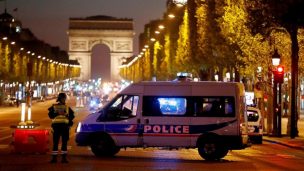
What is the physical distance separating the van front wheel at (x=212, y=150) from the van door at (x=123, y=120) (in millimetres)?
2011

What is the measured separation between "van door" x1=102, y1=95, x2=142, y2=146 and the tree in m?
14.8

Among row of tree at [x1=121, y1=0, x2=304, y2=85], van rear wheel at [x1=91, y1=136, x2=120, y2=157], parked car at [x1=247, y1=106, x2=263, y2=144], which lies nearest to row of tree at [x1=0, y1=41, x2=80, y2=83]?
row of tree at [x1=121, y1=0, x2=304, y2=85]

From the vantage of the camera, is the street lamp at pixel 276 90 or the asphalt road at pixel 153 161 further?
the street lamp at pixel 276 90

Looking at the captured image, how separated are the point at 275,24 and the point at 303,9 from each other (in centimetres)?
182

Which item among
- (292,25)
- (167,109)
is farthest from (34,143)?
(292,25)

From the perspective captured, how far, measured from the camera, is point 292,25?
40.1 metres

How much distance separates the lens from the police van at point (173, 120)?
1055 inches

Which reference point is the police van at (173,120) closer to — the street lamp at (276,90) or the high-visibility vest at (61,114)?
the high-visibility vest at (61,114)

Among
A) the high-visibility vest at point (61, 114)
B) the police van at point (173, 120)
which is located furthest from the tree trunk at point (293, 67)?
the high-visibility vest at point (61, 114)

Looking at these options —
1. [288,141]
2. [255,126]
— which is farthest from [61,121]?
[288,141]

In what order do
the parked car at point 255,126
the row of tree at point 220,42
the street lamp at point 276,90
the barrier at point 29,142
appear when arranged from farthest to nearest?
1. the row of tree at point 220,42
2. the street lamp at point 276,90
3. the parked car at point 255,126
4. the barrier at point 29,142

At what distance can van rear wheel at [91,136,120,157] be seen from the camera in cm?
2720

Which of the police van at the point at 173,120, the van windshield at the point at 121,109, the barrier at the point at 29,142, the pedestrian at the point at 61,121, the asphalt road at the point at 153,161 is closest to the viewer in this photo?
the asphalt road at the point at 153,161

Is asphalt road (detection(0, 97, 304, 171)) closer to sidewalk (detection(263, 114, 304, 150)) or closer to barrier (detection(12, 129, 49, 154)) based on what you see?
barrier (detection(12, 129, 49, 154))
